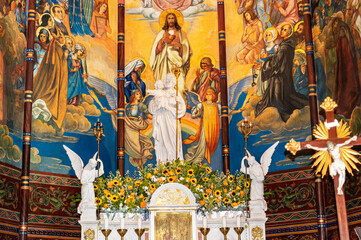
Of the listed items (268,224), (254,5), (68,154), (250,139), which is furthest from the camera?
(254,5)

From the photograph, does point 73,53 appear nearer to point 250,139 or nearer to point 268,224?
point 250,139

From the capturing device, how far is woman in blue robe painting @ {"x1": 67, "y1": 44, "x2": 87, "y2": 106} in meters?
15.5

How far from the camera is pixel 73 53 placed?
15836 millimetres

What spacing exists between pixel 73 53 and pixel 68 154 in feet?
10.7

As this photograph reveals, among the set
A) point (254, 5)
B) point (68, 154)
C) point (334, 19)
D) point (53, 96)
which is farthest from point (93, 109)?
point (334, 19)

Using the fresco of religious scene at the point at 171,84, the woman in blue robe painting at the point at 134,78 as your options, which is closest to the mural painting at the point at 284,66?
the fresco of religious scene at the point at 171,84

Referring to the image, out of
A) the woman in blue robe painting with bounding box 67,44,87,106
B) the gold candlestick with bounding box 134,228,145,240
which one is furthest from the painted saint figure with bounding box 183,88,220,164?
the gold candlestick with bounding box 134,228,145,240

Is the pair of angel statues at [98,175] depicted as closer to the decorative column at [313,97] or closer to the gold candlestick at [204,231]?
the gold candlestick at [204,231]

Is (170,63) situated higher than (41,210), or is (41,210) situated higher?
(170,63)

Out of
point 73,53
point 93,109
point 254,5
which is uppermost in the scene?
point 254,5

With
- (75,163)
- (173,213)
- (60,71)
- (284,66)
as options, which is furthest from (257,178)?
(60,71)

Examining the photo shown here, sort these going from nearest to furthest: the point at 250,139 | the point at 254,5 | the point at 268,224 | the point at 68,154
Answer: the point at 68,154
the point at 268,224
the point at 250,139
the point at 254,5

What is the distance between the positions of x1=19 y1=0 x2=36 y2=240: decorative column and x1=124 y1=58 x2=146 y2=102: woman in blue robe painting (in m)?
2.94

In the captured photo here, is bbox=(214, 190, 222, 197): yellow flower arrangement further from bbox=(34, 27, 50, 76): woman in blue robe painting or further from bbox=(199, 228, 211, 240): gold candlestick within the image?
bbox=(34, 27, 50, 76): woman in blue robe painting
